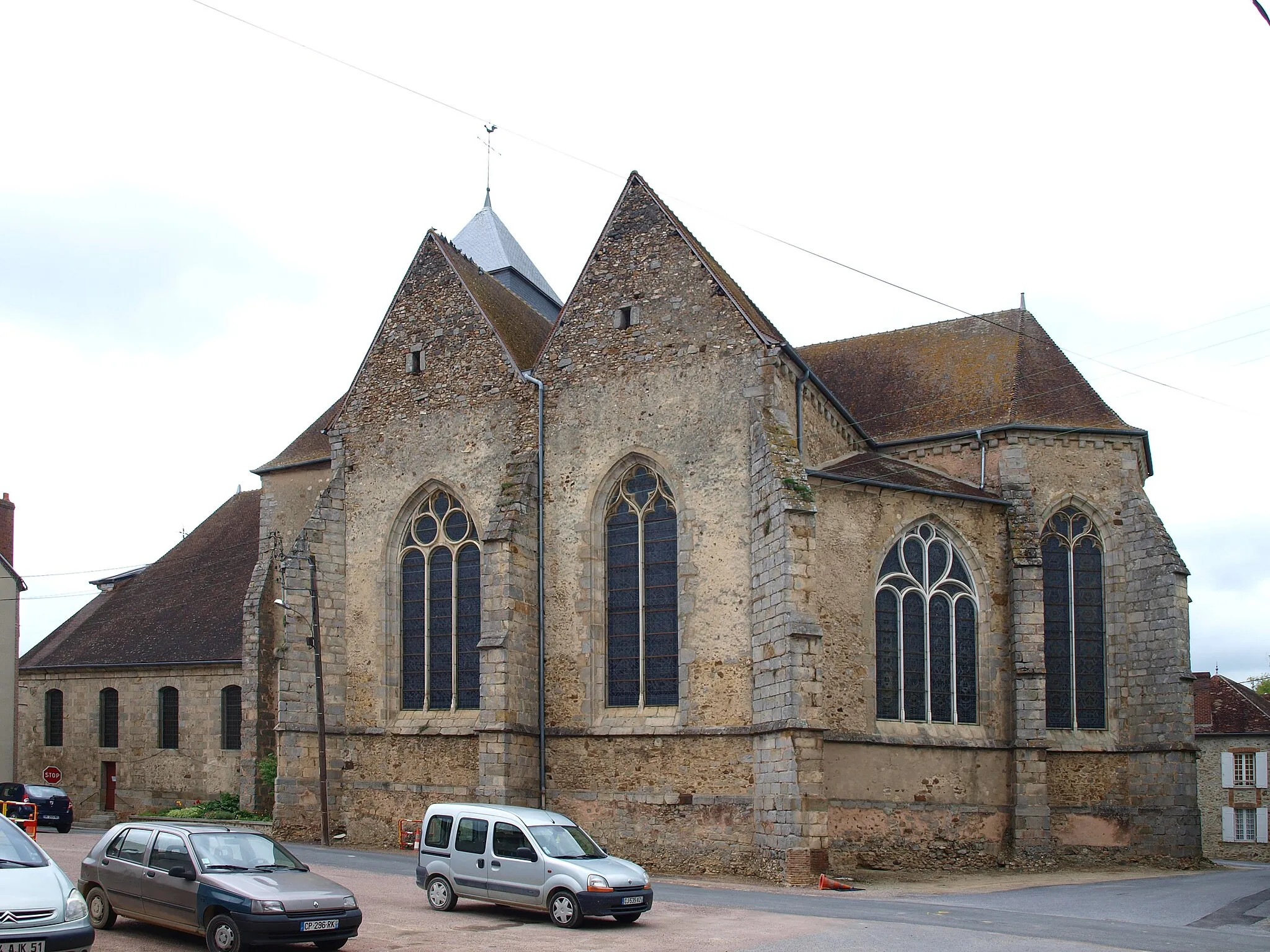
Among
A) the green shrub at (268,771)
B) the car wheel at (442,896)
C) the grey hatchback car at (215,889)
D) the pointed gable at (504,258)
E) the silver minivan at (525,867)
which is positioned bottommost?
the green shrub at (268,771)

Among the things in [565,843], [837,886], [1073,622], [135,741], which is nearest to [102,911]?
[565,843]

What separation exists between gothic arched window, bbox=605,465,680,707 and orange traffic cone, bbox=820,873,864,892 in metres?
4.28

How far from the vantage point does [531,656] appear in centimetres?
2277

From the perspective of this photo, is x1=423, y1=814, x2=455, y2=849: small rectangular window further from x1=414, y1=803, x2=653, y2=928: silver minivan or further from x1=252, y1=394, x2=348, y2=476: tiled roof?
x1=252, y1=394, x2=348, y2=476: tiled roof

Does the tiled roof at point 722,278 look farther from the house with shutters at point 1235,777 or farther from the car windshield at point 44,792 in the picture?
the house with shutters at point 1235,777

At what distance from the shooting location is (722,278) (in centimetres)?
2319

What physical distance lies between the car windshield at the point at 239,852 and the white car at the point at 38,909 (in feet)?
6.45

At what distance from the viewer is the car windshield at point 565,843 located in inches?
567

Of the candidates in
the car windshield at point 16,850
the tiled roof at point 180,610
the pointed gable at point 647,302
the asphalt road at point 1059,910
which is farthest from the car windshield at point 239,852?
the tiled roof at point 180,610

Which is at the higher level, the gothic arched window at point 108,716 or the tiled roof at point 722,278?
the tiled roof at point 722,278

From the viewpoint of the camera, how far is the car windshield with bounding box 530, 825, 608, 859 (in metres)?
14.4

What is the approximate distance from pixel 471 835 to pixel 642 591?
26.1 ft

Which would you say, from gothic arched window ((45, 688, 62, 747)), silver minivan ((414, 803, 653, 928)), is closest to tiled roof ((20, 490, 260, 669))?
gothic arched window ((45, 688, 62, 747))

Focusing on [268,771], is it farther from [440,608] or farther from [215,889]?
[215,889]
